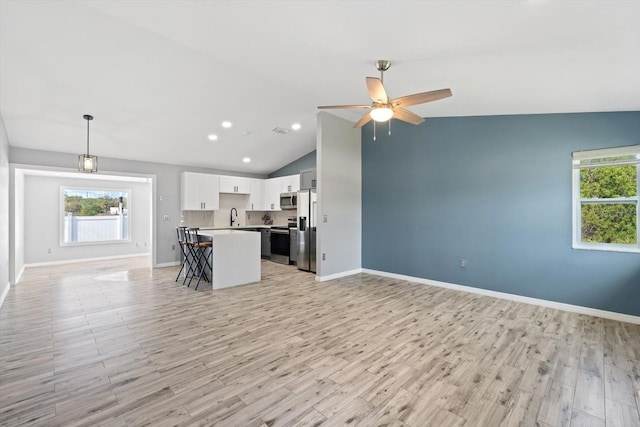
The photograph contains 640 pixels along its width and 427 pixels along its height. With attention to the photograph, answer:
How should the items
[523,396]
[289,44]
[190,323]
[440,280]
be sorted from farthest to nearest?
[440,280] → [190,323] → [289,44] → [523,396]

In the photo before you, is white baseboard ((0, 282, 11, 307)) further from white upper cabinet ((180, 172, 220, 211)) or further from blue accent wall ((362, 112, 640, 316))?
blue accent wall ((362, 112, 640, 316))

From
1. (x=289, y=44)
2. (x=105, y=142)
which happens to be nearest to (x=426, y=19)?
(x=289, y=44)

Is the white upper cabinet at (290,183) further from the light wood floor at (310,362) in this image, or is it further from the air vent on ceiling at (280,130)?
the light wood floor at (310,362)

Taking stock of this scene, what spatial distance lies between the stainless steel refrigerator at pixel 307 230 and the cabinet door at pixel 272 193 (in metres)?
1.58

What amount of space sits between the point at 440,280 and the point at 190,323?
4036mm

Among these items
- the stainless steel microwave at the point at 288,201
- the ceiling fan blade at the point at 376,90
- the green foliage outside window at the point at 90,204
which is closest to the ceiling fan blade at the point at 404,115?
the ceiling fan blade at the point at 376,90

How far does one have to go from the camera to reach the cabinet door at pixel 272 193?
313 inches

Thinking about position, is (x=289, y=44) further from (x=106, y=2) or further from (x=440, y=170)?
(x=440, y=170)

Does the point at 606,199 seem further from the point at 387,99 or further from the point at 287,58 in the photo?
the point at 287,58

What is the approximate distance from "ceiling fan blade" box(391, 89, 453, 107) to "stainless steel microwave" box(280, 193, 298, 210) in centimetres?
457

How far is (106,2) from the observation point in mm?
2498

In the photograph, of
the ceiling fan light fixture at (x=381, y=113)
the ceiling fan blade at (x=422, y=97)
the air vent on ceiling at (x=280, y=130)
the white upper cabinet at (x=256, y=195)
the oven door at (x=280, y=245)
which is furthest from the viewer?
the white upper cabinet at (x=256, y=195)

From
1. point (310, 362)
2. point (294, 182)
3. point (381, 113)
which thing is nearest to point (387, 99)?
point (381, 113)

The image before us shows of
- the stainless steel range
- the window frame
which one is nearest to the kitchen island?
the stainless steel range
